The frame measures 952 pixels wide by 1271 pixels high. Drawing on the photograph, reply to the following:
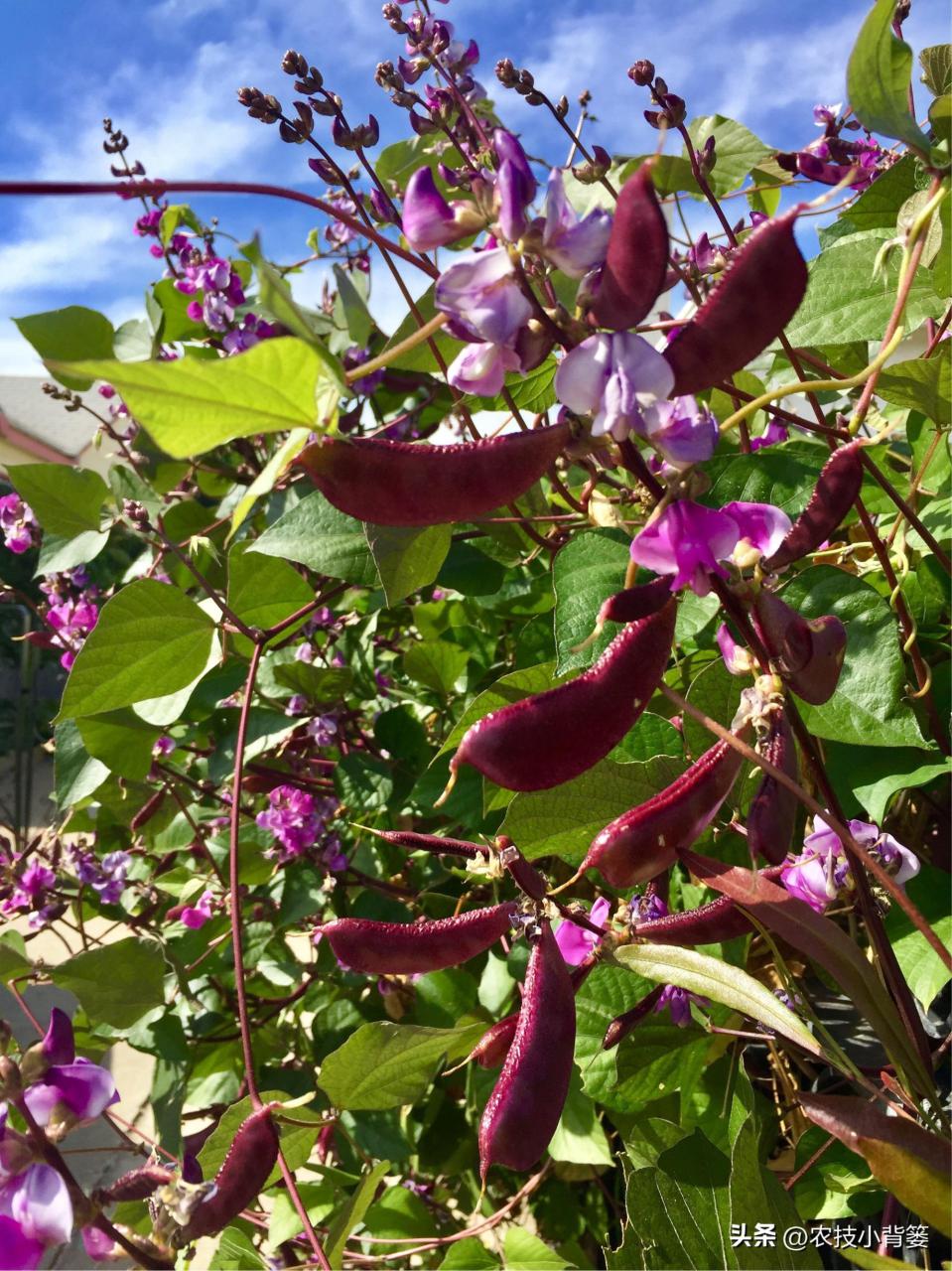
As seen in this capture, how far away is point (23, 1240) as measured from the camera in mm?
387

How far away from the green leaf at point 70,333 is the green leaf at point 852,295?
78 cm

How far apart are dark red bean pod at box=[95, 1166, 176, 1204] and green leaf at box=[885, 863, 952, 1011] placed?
0.41 metres

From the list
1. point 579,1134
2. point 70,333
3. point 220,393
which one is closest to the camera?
point 220,393

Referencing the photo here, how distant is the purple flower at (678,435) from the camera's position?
0.30 m

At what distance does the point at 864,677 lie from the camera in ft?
1.69

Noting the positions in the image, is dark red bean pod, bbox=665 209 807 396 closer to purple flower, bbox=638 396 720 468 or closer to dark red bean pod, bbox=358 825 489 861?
purple flower, bbox=638 396 720 468

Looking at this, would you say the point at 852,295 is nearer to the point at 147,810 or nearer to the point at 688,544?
the point at 688,544

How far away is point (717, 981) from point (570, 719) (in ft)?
0.39

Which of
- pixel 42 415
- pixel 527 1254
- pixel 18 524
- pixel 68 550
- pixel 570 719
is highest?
pixel 42 415

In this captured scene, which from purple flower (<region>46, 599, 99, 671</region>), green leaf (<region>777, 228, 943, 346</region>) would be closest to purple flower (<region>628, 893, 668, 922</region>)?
green leaf (<region>777, 228, 943, 346</region>)

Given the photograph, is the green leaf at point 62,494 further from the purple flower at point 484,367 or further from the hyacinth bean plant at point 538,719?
the purple flower at point 484,367

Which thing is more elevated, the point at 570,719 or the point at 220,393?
the point at 220,393

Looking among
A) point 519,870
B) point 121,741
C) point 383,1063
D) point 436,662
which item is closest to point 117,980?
point 121,741

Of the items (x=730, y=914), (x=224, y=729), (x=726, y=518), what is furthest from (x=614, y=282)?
(x=224, y=729)
